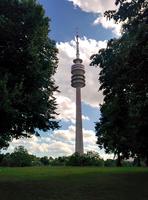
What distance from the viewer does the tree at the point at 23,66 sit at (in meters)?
27.8

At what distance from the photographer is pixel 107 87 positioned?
30.7 metres

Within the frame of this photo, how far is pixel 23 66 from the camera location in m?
28.8

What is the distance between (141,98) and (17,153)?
60803mm

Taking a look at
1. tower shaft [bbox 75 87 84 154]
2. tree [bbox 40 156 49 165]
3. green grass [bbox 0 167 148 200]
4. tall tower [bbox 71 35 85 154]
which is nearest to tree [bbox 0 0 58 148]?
green grass [bbox 0 167 148 200]

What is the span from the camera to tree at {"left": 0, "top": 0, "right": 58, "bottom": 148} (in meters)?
27.8

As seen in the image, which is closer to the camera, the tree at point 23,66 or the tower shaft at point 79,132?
the tree at point 23,66

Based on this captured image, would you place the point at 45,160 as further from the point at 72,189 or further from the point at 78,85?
the point at 72,189

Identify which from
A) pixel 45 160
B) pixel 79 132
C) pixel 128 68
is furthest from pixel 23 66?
pixel 79 132

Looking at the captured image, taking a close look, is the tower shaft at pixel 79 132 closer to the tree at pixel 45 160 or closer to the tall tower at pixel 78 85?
the tall tower at pixel 78 85

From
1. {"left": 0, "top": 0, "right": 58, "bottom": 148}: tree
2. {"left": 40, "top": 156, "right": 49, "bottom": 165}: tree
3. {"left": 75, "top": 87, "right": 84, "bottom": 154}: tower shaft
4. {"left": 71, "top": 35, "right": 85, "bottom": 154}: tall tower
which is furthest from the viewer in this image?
{"left": 71, "top": 35, "right": 85, "bottom": 154}: tall tower

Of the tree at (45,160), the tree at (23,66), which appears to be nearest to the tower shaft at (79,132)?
the tree at (45,160)

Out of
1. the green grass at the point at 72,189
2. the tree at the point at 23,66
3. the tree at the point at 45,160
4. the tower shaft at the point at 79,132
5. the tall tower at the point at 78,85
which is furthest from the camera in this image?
the tall tower at the point at 78,85

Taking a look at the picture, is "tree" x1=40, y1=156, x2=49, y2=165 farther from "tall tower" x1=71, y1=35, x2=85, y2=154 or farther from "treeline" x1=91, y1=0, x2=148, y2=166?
"treeline" x1=91, y1=0, x2=148, y2=166

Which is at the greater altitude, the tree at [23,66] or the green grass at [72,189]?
the tree at [23,66]
